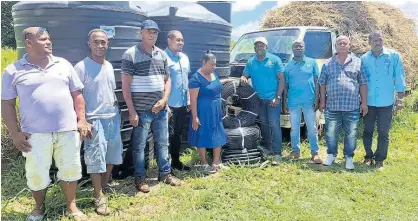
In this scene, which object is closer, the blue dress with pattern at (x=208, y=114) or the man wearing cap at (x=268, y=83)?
the blue dress with pattern at (x=208, y=114)

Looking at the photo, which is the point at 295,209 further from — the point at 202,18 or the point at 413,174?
the point at 202,18

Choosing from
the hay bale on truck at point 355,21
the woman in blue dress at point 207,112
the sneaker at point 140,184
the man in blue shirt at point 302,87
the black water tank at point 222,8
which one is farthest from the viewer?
the hay bale on truck at point 355,21

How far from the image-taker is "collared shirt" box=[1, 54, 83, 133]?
120 inches

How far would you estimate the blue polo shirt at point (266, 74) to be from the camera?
5.11m

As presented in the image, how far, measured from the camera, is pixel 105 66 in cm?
363

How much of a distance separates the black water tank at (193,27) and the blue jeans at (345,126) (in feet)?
5.79

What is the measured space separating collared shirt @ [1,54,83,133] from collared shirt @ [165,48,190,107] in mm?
1449

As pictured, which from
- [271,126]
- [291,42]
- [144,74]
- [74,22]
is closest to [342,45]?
[271,126]

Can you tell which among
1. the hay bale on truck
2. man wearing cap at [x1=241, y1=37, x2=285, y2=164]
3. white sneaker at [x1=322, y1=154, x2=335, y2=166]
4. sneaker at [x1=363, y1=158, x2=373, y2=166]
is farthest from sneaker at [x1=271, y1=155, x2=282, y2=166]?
the hay bale on truck

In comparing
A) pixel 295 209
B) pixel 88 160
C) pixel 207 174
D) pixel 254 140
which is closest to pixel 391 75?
pixel 254 140

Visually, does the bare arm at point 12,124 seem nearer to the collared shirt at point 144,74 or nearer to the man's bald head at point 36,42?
the man's bald head at point 36,42

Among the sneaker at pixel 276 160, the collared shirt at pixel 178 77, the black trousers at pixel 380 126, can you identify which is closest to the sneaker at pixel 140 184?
the collared shirt at pixel 178 77

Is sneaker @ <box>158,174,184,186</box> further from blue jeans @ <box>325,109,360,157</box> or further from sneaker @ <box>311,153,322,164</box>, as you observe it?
blue jeans @ <box>325,109,360,157</box>

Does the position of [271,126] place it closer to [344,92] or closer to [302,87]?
[302,87]
